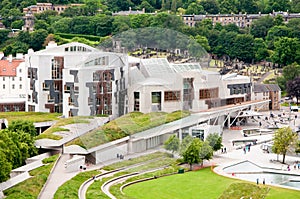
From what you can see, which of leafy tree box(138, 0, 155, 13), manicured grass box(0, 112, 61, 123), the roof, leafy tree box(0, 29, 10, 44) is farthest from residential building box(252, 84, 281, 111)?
leafy tree box(138, 0, 155, 13)

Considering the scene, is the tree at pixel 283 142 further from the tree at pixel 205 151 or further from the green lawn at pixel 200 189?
the green lawn at pixel 200 189

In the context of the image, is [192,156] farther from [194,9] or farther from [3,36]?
[194,9]

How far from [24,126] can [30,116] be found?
397cm

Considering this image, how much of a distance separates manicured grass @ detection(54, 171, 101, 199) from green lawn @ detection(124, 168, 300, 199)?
68.4 inches

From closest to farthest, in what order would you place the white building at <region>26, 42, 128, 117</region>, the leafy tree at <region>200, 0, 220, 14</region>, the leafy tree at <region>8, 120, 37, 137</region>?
the white building at <region>26, 42, 128, 117</region> < the leafy tree at <region>8, 120, 37, 137</region> < the leafy tree at <region>200, 0, 220, 14</region>

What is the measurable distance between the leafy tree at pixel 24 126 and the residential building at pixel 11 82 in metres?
7.65

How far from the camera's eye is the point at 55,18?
8050 cm

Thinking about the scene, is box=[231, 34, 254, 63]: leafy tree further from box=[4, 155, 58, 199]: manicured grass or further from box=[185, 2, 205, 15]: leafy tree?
box=[4, 155, 58, 199]: manicured grass

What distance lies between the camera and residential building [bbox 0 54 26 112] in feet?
137

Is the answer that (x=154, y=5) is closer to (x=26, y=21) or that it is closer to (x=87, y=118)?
(x=26, y=21)

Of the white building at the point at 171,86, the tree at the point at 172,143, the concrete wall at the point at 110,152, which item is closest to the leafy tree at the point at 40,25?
the concrete wall at the point at 110,152

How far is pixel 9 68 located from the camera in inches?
1756

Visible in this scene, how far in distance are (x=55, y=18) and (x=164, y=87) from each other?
61017mm

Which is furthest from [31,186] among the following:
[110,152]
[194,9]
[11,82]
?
[194,9]
